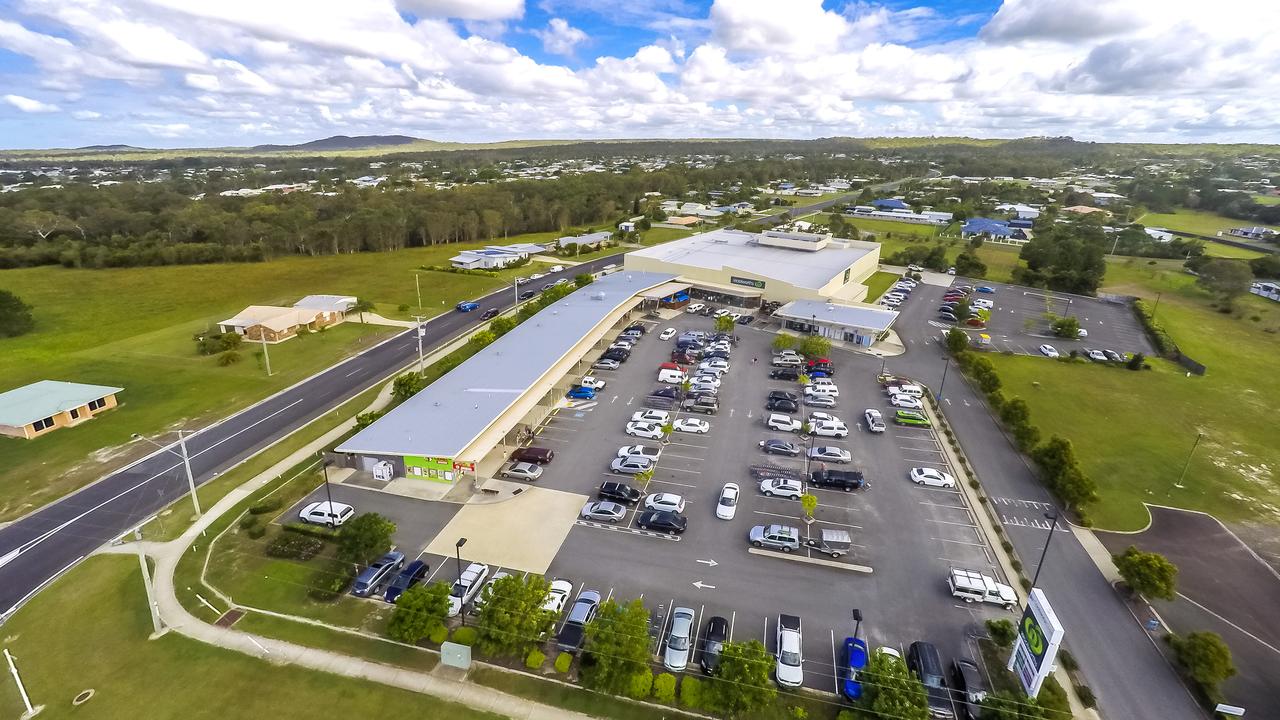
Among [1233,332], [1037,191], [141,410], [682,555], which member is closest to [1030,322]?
[1233,332]

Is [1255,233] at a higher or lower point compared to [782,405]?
higher

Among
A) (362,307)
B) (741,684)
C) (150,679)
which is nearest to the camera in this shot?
(741,684)

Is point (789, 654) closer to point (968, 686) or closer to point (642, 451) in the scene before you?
point (968, 686)

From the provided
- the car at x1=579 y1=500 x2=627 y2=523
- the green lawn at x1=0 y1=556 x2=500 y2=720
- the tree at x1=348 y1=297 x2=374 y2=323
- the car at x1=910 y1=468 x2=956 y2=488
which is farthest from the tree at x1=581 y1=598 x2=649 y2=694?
the tree at x1=348 y1=297 x2=374 y2=323

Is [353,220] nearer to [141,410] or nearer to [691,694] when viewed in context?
[141,410]

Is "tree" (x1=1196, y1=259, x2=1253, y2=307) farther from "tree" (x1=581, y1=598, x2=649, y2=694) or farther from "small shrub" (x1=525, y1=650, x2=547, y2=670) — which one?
"small shrub" (x1=525, y1=650, x2=547, y2=670)

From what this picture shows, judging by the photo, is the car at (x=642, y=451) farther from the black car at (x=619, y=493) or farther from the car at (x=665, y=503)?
the car at (x=665, y=503)

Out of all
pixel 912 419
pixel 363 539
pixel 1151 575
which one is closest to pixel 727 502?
pixel 912 419
